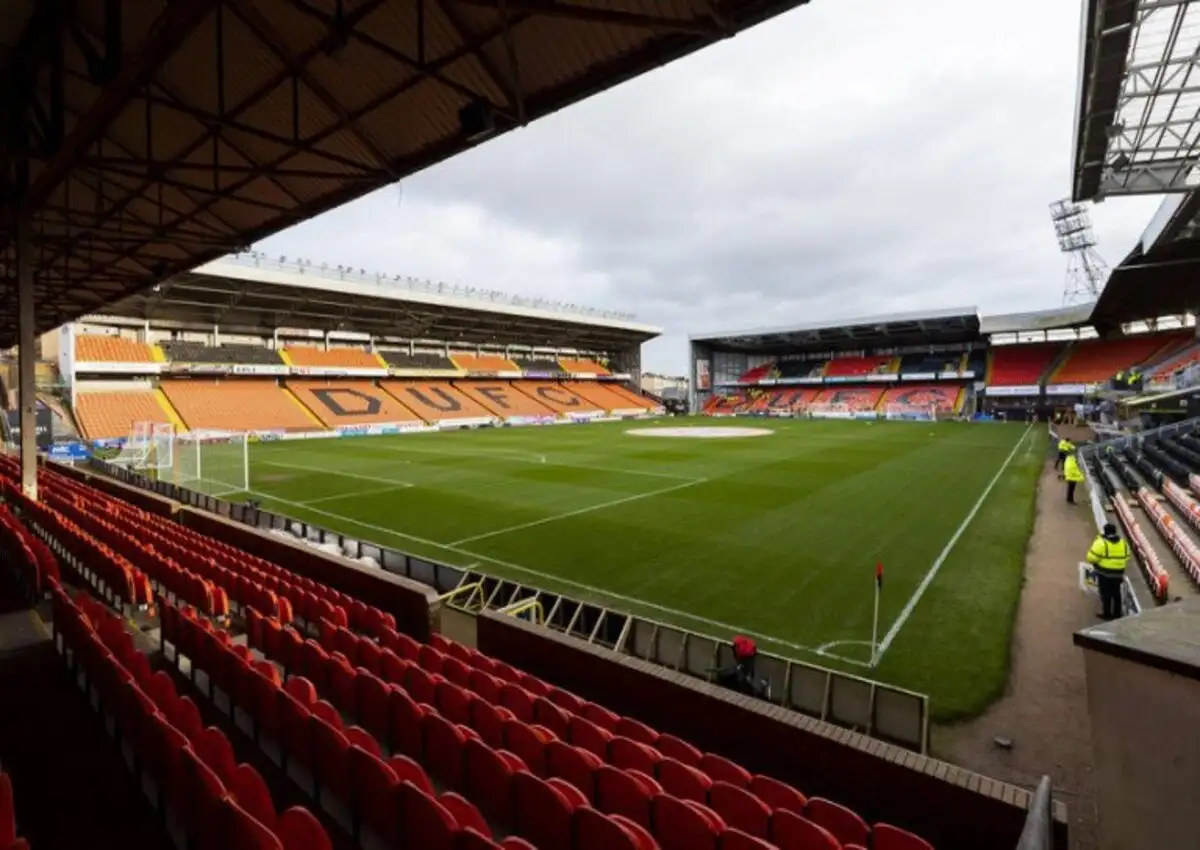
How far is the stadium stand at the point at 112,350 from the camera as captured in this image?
117 feet

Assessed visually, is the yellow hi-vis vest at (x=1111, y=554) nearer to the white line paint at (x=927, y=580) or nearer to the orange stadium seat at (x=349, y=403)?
the white line paint at (x=927, y=580)

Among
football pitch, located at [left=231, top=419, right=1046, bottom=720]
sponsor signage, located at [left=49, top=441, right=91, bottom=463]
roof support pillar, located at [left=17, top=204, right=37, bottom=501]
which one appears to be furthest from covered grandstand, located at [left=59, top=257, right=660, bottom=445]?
roof support pillar, located at [left=17, top=204, right=37, bottom=501]

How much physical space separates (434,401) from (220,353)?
1547 cm

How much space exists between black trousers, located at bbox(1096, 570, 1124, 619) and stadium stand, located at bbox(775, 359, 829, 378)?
199ft

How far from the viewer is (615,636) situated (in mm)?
7676

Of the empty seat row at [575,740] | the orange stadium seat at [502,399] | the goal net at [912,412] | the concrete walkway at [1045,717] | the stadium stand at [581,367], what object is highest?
the stadium stand at [581,367]

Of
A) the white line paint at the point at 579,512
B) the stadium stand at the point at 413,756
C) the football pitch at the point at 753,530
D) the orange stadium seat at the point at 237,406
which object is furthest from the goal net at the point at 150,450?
the stadium stand at the point at 413,756

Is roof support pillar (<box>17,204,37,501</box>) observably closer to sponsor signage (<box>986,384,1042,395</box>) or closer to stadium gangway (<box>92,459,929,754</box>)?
stadium gangway (<box>92,459,929,754</box>)

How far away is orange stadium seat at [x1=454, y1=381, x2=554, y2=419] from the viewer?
53.2 metres

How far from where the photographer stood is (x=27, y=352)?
12242mm

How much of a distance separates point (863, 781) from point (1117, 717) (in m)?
1.90

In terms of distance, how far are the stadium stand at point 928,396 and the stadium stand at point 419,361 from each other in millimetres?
41910

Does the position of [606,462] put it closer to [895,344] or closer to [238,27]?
[238,27]

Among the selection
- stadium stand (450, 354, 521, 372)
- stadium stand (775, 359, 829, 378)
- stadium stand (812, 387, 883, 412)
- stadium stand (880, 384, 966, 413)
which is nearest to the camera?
stadium stand (880, 384, 966, 413)
